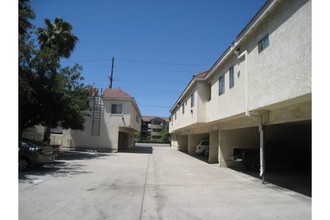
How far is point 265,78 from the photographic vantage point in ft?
32.7

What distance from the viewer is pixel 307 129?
63.3 feet

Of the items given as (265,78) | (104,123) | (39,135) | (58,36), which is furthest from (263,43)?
A: (39,135)

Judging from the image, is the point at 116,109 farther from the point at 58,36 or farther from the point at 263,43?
the point at 263,43

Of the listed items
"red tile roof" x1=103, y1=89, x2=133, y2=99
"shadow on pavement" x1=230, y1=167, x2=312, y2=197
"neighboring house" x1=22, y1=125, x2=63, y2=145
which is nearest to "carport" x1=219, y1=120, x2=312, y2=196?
"shadow on pavement" x1=230, y1=167, x2=312, y2=197

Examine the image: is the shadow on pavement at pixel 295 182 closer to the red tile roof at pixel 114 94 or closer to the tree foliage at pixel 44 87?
the tree foliage at pixel 44 87

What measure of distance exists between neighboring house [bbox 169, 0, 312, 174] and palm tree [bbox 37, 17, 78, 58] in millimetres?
14762

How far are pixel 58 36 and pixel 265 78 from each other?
853 inches

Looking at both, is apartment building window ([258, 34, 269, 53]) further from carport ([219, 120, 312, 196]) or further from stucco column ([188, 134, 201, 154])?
stucco column ([188, 134, 201, 154])

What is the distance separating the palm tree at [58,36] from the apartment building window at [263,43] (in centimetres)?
2034

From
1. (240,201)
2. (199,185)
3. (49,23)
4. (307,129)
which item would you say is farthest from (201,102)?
(49,23)

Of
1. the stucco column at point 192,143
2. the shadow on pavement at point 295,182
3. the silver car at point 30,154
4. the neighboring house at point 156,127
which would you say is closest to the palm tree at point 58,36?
the silver car at point 30,154

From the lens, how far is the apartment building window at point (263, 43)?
10145mm
